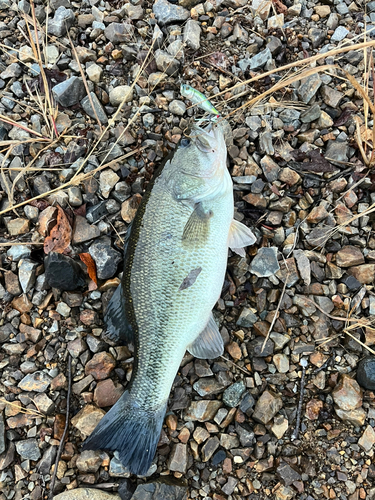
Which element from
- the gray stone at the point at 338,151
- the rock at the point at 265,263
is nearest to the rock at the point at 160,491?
the rock at the point at 265,263

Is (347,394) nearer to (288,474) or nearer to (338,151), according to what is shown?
(288,474)

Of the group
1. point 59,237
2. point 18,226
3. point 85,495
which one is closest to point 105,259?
point 59,237

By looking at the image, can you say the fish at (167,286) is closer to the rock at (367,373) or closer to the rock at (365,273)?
the rock at (365,273)

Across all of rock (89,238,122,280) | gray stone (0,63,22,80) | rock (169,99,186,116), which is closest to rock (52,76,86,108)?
gray stone (0,63,22,80)

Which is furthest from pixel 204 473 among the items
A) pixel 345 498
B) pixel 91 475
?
pixel 345 498

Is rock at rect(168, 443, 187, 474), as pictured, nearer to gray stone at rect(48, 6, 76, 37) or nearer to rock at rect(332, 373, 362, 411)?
rock at rect(332, 373, 362, 411)

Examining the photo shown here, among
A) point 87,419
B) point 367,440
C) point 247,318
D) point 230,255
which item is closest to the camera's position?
point 367,440

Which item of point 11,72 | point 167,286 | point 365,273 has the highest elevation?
point 11,72
